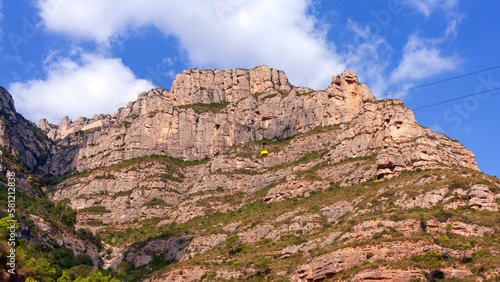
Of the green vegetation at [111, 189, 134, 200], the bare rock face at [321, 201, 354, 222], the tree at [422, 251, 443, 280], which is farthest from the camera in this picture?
the green vegetation at [111, 189, 134, 200]

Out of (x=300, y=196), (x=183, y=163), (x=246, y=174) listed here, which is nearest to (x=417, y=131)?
(x=300, y=196)

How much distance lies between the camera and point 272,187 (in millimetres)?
123125

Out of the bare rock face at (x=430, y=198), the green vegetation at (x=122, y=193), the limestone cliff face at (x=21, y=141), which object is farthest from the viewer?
the limestone cliff face at (x=21, y=141)

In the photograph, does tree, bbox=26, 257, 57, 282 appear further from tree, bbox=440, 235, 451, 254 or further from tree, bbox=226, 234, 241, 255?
tree, bbox=440, 235, 451, 254

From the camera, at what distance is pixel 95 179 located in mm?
145875

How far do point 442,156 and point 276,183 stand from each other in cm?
3971

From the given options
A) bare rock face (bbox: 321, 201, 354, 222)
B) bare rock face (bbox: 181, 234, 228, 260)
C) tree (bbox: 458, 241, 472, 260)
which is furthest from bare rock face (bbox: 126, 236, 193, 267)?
tree (bbox: 458, 241, 472, 260)

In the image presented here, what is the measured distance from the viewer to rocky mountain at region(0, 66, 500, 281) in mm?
71812

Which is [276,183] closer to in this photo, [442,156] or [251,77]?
[442,156]

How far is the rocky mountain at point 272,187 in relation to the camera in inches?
2827

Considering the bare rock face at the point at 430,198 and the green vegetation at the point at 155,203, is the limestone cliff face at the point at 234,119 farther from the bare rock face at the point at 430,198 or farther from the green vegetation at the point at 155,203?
the bare rock face at the point at 430,198

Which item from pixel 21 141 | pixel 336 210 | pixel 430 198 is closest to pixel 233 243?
pixel 336 210

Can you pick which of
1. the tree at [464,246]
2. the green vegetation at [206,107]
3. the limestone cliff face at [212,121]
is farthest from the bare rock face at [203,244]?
the green vegetation at [206,107]

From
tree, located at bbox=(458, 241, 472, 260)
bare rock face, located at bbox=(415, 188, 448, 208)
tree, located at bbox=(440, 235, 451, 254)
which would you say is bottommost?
tree, located at bbox=(458, 241, 472, 260)
